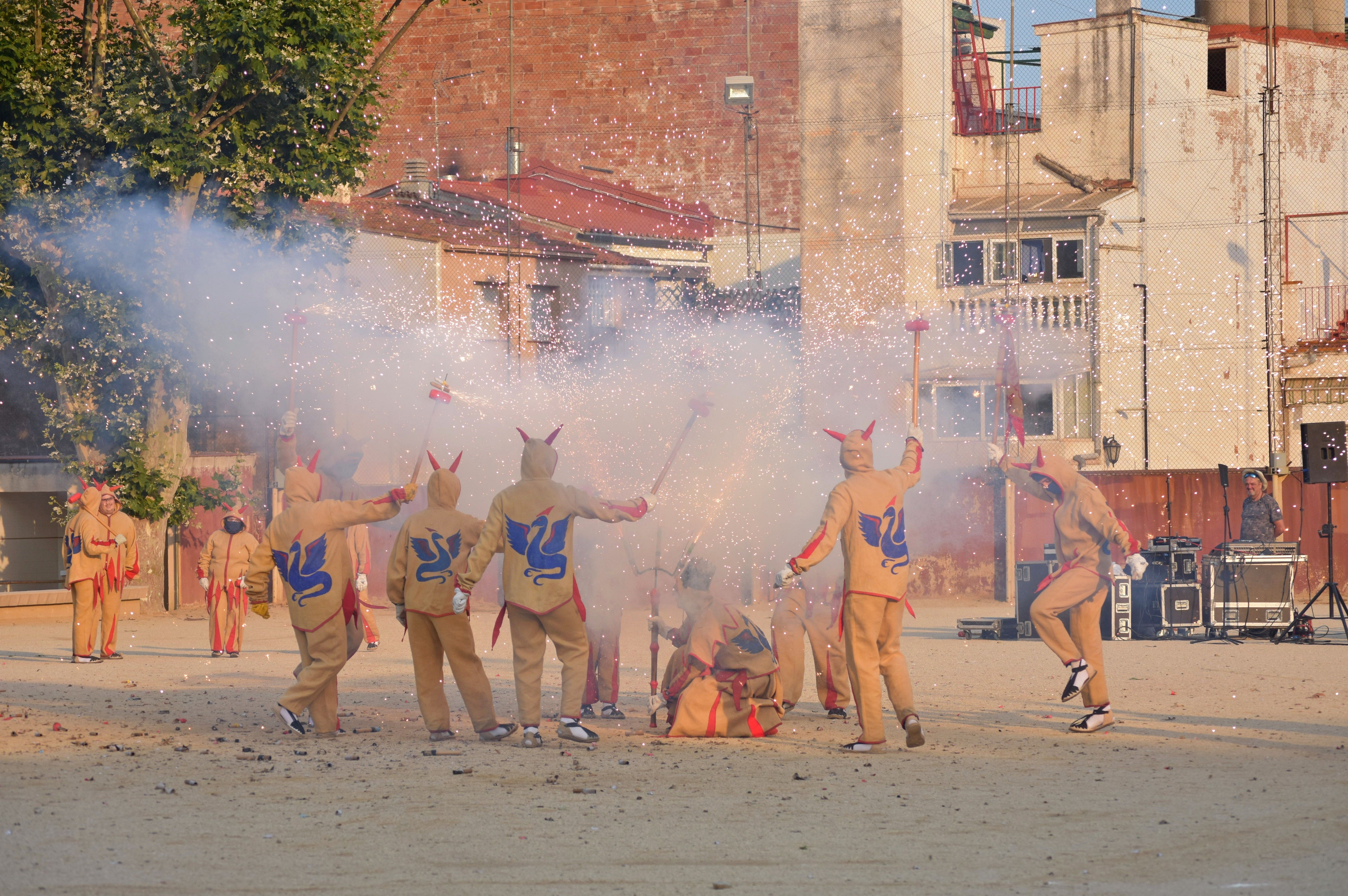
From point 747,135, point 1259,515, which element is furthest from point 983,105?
point 1259,515

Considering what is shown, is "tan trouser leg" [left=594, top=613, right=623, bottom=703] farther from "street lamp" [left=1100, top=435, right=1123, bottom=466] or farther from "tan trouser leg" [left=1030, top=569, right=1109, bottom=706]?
"street lamp" [left=1100, top=435, right=1123, bottom=466]

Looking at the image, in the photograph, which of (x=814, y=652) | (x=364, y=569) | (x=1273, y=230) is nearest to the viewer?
(x=814, y=652)

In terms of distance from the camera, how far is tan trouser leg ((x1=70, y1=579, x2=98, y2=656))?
13625 mm

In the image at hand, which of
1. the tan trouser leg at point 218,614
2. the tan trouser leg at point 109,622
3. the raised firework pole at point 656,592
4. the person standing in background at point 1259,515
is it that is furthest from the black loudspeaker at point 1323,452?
the tan trouser leg at point 109,622

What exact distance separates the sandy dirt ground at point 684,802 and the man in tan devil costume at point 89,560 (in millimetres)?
2826

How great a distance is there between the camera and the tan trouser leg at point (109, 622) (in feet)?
45.5

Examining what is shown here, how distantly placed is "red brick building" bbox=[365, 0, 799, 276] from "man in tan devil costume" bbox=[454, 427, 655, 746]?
19.3 metres

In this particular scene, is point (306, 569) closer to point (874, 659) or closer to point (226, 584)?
point (874, 659)

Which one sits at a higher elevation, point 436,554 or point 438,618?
point 436,554

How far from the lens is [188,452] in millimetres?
20781

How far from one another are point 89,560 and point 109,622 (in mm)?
640

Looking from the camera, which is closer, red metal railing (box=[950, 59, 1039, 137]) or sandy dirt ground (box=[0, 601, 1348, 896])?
sandy dirt ground (box=[0, 601, 1348, 896])

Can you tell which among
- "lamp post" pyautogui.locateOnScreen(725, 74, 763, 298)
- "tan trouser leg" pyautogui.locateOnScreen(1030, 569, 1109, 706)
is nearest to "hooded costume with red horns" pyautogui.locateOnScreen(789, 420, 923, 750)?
"tan trouser leg" pyautogui.locateOnScreen(1030, 569, 1109, 706)

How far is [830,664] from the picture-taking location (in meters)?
9.77
